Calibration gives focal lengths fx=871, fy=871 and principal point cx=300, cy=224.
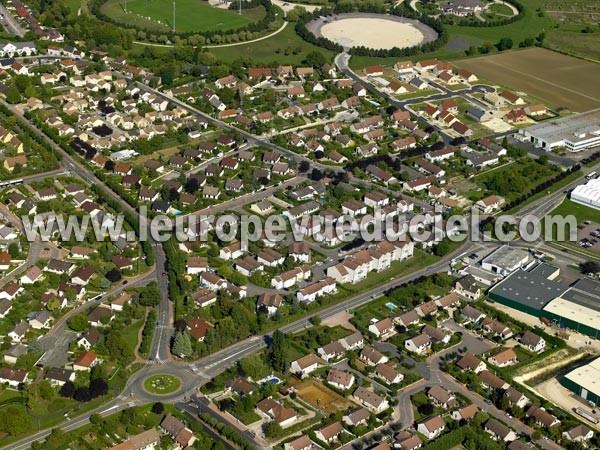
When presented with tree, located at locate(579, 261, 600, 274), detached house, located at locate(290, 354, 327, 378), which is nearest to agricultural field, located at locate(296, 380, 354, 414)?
detached house, located at locate(290, 354, 327, 378)

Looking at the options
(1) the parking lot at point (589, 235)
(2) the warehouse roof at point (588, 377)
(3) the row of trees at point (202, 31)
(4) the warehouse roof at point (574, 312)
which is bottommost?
(1) the parking lot at point (589, 235)

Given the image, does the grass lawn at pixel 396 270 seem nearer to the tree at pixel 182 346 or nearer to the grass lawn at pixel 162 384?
the tree at pixel 182 346

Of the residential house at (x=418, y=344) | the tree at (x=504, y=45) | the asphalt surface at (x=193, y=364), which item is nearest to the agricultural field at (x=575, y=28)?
the tree at (x=504, y=45)

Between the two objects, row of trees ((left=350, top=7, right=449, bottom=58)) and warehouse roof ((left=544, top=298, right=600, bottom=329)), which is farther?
row of trees ((left=350, top=7, right=449, bottom=58))

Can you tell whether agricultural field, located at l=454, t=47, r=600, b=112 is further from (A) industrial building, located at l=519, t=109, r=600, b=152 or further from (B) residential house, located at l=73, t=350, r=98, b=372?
(B) residential house, located at l=73, t=350, r=98, b=372

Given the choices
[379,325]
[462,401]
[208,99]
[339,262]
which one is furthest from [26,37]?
[462,401]

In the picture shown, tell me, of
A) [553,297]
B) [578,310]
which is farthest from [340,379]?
[578,310]
